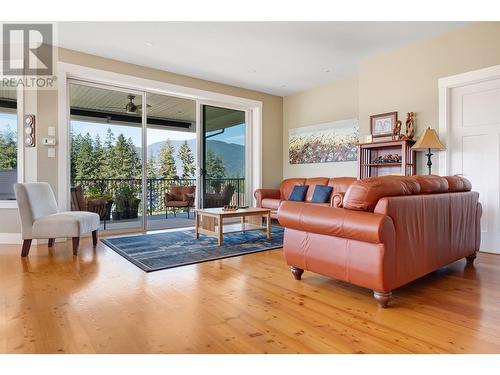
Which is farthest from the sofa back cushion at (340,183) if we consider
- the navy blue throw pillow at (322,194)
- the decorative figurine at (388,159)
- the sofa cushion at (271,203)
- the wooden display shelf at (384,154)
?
A: the sofa cushion at (271,203)

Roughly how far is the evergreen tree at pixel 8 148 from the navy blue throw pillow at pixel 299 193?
14.8ft

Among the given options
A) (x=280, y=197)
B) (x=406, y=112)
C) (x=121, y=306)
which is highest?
(x=406, y=112)

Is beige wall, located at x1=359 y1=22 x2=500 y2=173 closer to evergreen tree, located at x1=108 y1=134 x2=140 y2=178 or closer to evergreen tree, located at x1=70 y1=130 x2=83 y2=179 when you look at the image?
evergreen tree, located at x1=108 y1=134 x2=140 y2=178

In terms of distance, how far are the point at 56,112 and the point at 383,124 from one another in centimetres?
482

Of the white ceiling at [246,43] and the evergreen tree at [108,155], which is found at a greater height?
the white ceiling at [246,43]

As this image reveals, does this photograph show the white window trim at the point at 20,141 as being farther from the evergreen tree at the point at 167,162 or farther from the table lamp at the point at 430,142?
the table lamp at the point at 430,142

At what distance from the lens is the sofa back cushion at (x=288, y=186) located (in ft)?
20.6

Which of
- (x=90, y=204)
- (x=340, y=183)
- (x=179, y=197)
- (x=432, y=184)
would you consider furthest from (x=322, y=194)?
(x=90, y=204)

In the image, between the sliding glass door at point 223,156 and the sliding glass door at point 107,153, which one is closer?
the sliding glass door at point 107,153

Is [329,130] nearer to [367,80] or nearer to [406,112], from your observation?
[367,80]
